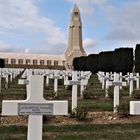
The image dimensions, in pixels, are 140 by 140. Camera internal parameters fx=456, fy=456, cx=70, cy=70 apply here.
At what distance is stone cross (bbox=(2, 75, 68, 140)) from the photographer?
4.68 meters

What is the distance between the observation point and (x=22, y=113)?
15.5ft

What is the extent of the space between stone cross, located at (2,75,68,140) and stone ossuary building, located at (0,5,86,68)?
99.4 metres

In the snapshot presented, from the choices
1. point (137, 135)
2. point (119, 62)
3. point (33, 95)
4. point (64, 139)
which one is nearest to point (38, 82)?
point (33, 95)

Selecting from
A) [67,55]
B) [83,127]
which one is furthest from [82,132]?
[67,55]

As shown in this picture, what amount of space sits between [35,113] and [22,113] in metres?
0.14

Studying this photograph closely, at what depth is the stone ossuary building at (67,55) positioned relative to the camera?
367 ft

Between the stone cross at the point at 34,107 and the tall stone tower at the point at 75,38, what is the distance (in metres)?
106

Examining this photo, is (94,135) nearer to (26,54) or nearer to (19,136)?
(19,136)

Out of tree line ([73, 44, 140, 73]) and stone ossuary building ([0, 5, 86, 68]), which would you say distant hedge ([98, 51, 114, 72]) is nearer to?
tree line ([73, 44, 140, 73])

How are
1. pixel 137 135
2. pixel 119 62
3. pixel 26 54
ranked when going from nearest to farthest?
pixel 137 135, pixel 119 62, pixel 26 54

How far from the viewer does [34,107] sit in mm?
4730

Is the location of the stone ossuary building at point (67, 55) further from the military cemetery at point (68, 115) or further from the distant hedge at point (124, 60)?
the military cemetery at point (68, 115)

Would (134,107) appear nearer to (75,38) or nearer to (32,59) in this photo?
(75,38)

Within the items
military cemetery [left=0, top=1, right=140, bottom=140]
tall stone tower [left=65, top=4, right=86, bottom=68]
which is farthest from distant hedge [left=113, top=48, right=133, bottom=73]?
tall stone tower [left=65, top=4, right=86, bottom=68]
